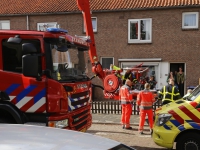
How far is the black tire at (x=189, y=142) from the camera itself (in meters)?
5.29

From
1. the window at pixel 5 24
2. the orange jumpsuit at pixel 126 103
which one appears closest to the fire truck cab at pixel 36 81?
the orange jumpsuit at pixel 126 103

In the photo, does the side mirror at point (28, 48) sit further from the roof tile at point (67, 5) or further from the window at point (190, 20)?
the window at point (190, 20)

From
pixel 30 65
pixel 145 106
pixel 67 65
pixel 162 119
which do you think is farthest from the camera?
pixel 145 106

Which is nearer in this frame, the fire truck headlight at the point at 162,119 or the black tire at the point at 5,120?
the black tire at the point at 5,120

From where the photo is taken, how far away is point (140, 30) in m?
17.0

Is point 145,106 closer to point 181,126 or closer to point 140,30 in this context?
point 181,126

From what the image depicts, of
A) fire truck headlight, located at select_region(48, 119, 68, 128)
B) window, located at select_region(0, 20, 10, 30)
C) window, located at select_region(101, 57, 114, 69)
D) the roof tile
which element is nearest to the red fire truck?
fire truck headlight, located at select_region(48, 119, 68, 128)

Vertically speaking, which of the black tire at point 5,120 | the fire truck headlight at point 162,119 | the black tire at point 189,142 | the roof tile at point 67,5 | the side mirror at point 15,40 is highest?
the roof tile at point 67,5

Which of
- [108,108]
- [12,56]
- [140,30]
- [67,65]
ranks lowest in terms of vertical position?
[108,108]

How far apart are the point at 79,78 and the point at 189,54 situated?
12096 millimetres

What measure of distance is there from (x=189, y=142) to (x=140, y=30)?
12.4m

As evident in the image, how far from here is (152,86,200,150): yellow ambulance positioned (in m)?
5.32

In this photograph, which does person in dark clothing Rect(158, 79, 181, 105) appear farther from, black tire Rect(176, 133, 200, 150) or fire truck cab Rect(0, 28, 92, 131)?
fire truck cab Rect(0, 28, 92, 131)

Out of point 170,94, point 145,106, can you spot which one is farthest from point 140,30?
point 145,106
